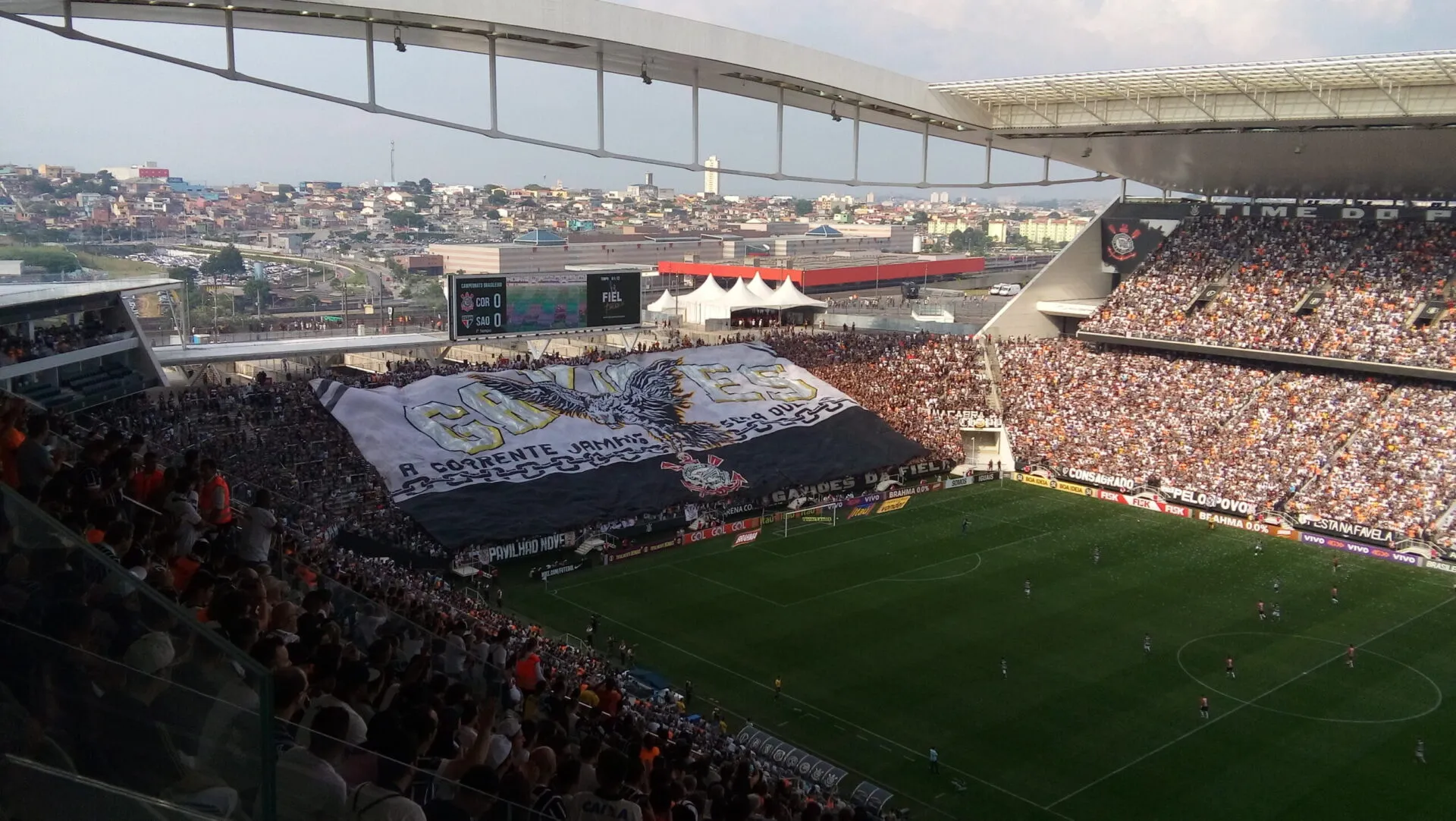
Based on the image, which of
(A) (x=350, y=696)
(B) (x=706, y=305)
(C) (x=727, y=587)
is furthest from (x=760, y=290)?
(A) (x=350, y=696)

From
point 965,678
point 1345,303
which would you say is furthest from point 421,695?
point 1345,303

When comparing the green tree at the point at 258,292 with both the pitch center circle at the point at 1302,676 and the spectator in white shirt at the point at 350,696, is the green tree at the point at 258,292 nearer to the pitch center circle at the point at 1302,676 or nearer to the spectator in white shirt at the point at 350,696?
the pitch center circle at the point at 1302,676

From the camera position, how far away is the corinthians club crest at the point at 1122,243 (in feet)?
173

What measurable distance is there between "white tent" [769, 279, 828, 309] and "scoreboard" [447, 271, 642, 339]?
38.1ft

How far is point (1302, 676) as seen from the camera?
83.0 feet

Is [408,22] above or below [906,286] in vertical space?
above

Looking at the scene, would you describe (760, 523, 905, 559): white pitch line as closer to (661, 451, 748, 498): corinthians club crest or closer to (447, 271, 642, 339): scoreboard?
(661, 451, 748, 498): corinthians club crest

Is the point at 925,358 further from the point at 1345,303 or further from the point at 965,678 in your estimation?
the point at 965,678

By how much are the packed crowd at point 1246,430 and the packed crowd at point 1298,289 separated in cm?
136

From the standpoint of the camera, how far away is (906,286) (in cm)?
7688

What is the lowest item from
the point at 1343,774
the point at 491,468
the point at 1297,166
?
the point at 1343,774

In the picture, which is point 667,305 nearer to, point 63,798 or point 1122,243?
point 1122,243

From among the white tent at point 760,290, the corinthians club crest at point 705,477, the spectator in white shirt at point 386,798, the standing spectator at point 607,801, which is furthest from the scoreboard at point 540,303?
the spectator in white shirt at point 386,798

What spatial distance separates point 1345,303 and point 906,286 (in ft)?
115
